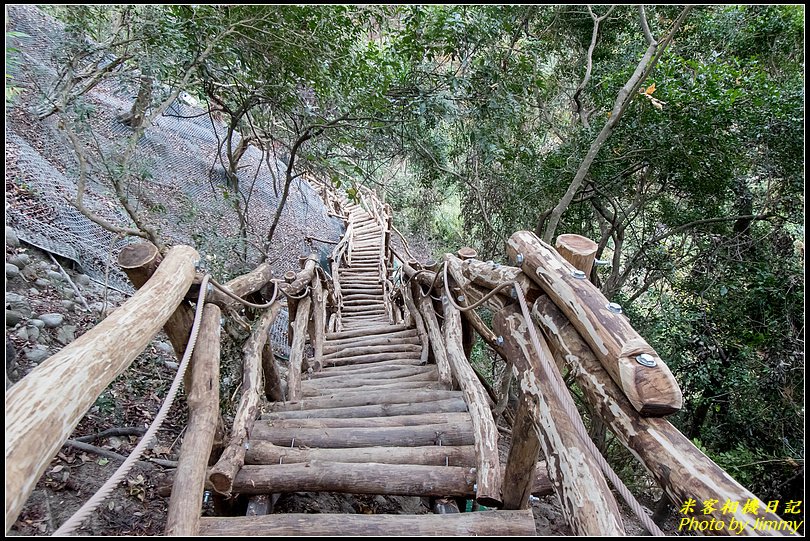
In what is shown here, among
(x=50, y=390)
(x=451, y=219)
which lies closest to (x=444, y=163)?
(x=50, y=390)

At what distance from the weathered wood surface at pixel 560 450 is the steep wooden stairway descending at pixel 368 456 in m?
0.33

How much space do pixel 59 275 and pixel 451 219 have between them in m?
12.1


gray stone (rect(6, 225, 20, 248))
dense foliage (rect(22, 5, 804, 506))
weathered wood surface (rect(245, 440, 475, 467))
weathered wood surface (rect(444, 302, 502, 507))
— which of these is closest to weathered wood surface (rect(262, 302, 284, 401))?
weathered wood surface (rect(245, 440, 475, 467))

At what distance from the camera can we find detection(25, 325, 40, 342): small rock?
2902mm

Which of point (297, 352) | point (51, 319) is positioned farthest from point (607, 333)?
point (51, 319)

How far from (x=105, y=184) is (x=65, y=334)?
1.83 m

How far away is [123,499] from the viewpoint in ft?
7.05

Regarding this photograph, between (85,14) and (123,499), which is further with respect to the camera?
(85,14)

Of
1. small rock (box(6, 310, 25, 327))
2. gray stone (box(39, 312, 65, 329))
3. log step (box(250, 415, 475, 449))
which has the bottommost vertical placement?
log step (box(250, 415, 475, 449))

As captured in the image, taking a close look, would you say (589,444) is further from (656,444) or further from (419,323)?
(419,323)

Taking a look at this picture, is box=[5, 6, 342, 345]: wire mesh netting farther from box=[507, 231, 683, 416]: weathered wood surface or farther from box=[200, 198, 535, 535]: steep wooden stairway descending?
box=[507, 231, 683, 416]: weathered wood surface

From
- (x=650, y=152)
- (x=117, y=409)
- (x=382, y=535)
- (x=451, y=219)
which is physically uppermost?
(x=451, y=219)

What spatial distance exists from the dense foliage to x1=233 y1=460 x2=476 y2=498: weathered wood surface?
297 cm

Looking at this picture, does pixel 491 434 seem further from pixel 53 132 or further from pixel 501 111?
pixel 53 132
